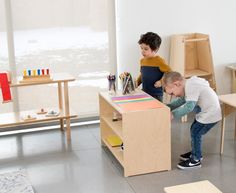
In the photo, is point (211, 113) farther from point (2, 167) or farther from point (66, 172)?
point (2, 167)

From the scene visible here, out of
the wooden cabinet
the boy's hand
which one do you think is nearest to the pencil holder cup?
the boy's hand

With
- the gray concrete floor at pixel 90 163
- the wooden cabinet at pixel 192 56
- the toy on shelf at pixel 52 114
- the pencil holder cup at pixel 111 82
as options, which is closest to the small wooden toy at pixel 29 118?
the toy on shelf at pixel 52 114

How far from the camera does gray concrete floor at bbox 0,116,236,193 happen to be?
334 centimetres

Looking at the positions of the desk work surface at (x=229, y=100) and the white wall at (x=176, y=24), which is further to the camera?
the white wall at (x=176, y=24)

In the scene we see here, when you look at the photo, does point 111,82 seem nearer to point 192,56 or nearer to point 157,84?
point 157,84

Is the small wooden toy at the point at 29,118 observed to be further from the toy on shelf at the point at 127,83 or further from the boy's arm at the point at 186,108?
the boy's arm at the point at 186,108

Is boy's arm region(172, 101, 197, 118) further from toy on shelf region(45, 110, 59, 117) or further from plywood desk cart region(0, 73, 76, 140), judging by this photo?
toy on shelf region(45, 110, 59, 117)

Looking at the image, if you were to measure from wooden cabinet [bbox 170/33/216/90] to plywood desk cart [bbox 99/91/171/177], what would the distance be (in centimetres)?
156

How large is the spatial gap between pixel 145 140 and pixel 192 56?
7.26 ft

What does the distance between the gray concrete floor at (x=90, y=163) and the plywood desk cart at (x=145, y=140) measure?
8 centimetres

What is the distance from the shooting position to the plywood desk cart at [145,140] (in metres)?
3.36

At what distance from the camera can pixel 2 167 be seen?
149 inches

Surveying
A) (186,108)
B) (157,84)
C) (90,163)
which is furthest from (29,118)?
(186,108)

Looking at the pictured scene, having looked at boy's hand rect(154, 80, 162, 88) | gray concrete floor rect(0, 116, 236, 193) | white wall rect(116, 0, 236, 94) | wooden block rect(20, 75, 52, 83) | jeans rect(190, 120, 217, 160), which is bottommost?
gray concrete floor rect(0, 116, 236, 193)
